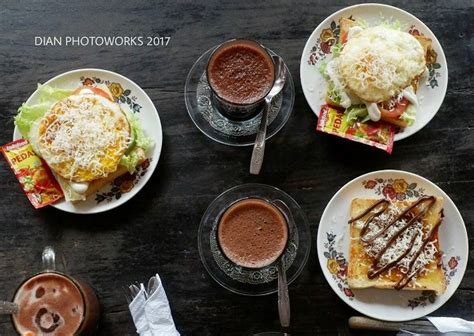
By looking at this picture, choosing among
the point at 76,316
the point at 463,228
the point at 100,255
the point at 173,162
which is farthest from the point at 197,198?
the point at 463,228

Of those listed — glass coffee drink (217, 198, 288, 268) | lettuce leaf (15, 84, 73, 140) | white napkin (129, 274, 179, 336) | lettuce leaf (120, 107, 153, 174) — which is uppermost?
lettuce leaf (15, 84, 73, 140)

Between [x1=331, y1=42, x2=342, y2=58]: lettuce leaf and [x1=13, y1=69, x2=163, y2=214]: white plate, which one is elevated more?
[x1=331, y1=42, x2=342, y2=58]: lettuce leaf

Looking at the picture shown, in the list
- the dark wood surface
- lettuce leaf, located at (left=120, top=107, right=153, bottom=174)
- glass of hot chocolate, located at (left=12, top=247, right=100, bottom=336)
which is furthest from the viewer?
the dark wood surface

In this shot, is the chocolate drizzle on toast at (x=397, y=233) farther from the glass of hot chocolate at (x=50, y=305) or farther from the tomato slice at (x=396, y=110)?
the glass of hot chocolate at (x=50, y=305)

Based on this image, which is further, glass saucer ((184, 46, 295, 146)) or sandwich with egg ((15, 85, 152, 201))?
glass saucer ((184, 46, 295, 146))

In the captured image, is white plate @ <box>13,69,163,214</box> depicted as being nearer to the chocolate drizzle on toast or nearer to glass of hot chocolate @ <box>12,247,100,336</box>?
glass of hot chocolate @ <box>12,247,100,336</box>

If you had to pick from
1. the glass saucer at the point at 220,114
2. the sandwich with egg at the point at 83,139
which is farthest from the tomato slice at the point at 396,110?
the sandwich with egg at the point at 83,139

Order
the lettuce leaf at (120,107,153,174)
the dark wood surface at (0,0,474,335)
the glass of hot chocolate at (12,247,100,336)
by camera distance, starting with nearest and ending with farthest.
Answer: the glass of hot chocolate at (12,247,100,336) → the lettuce leaf at (120,107,153,174) → the dark wood surface at (0,0,474,335)

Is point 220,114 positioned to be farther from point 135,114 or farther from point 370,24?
point 370,24

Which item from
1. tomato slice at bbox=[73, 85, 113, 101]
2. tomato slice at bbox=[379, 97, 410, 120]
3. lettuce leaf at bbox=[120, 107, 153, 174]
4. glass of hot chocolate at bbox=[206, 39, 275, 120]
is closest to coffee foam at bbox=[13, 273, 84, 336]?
lettuce leaf at bbox=[120, 107, 153, 174]
